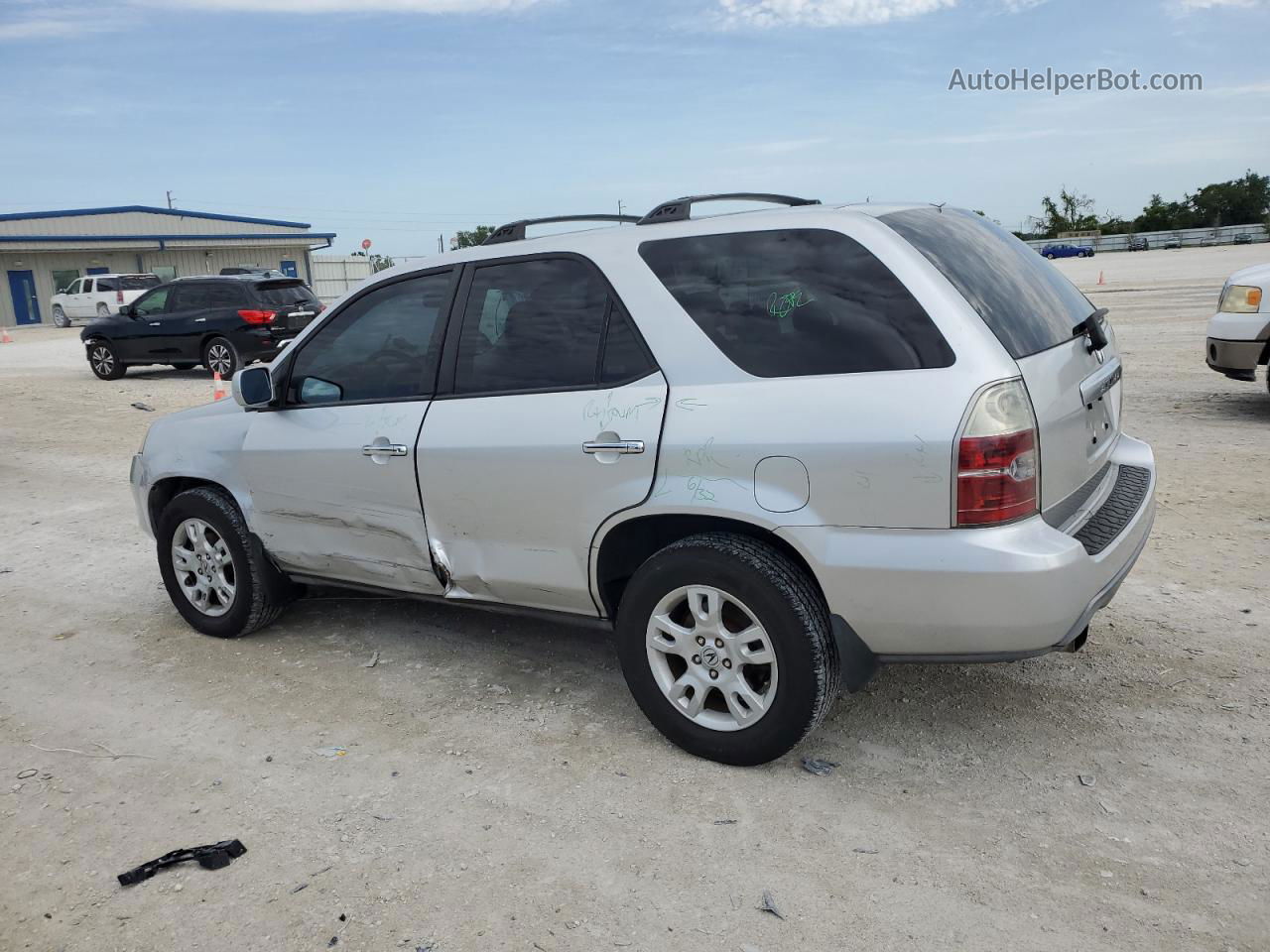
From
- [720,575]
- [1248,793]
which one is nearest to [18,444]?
[720,575]

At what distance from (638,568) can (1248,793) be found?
2.04 metres

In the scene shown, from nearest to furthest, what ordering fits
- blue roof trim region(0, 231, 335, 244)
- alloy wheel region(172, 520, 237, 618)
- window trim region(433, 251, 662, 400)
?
window trim region(433, 251, 662, 400) < alloy wheel region(172, 520, 237, 618) < blue roof trim region(0, 231, 335, 244)

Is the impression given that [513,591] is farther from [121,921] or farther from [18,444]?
[18,444]

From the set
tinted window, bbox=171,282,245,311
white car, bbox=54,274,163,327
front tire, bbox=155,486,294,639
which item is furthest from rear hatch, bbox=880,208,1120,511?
white car, bbox=54,274,163,327

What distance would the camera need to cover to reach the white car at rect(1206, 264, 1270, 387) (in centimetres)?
867

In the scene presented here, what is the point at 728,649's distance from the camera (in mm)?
3445

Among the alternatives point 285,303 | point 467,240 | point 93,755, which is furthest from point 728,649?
point 467,240

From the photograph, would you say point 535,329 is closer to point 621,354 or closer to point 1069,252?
point 621,354

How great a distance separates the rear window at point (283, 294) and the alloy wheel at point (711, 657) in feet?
48.2

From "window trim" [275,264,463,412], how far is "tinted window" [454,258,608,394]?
0.10 meters

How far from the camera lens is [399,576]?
437 cm

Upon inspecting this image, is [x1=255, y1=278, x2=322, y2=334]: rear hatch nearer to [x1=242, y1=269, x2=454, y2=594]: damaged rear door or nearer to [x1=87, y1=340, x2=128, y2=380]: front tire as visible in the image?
[x1=87, y1=340, x2=128, y2=380]: front tire

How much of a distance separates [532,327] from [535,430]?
44cm

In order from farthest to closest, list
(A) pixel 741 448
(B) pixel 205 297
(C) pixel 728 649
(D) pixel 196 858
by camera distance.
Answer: (B) pixel 205 297
(C) pixel 728 649
(A) pixel 741 448
(D) pixel 196 858
